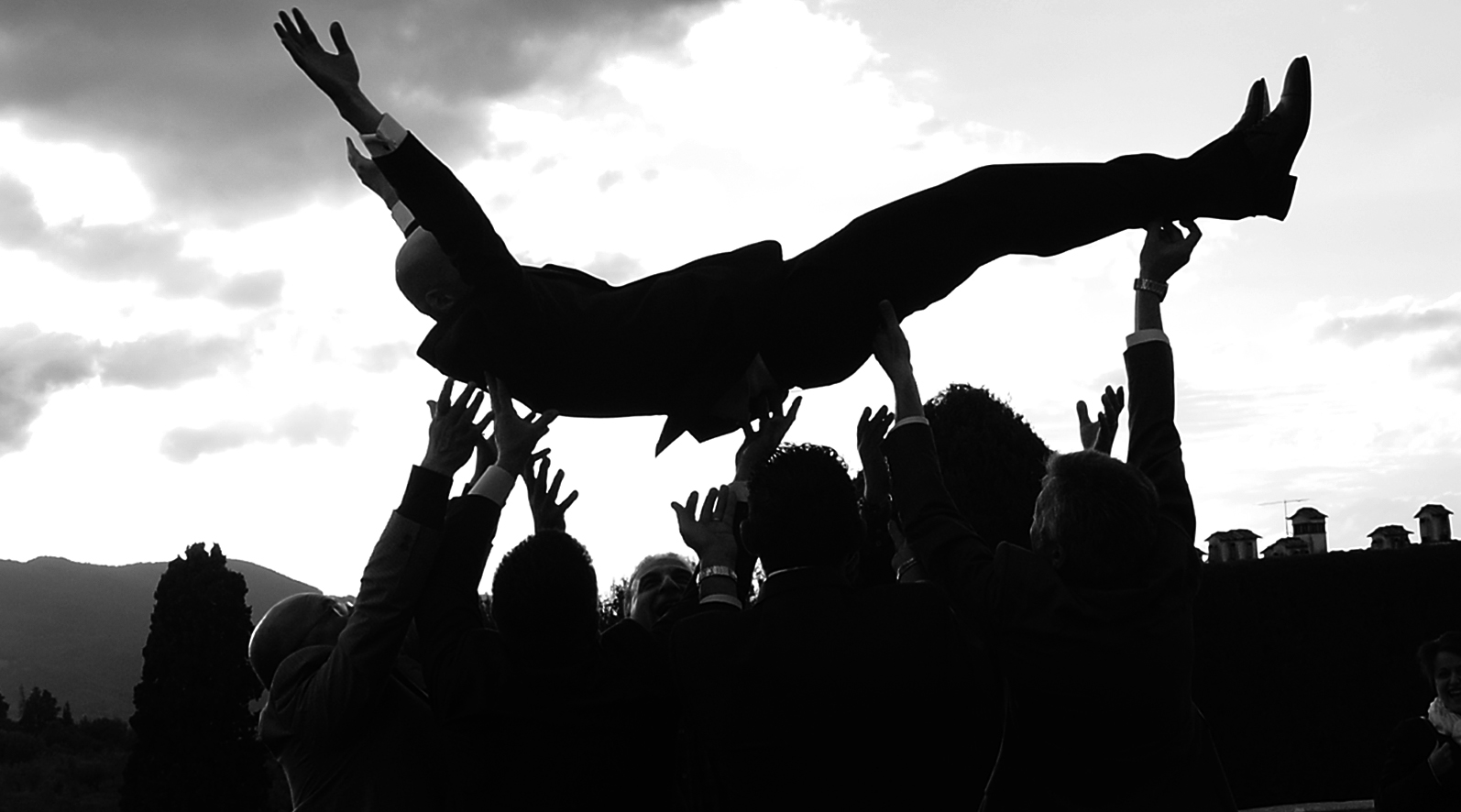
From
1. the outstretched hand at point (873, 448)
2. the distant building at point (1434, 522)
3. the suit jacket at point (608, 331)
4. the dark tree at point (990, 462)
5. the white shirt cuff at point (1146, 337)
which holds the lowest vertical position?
the outstretched hand at point (873, 448)

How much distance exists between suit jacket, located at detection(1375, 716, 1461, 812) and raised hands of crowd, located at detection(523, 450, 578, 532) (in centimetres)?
364

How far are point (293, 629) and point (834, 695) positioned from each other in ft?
4.90

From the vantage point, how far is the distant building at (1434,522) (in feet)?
82.6

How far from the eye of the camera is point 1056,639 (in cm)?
245

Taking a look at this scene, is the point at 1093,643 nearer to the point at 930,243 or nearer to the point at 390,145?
the point at 930,243

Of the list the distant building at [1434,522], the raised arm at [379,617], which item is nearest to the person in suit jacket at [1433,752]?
the raised arm at [379,617]

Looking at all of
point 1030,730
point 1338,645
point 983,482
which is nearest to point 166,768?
point 983,482

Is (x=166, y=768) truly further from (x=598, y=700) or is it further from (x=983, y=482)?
(x=598, y=700)

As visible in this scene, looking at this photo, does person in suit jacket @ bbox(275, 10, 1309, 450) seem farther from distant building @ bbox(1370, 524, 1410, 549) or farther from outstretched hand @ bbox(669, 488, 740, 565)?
distant building @ bbox(1370, 524, 1410, 549)

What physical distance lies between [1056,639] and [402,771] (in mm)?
1561

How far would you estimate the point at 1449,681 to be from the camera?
16.7 ft

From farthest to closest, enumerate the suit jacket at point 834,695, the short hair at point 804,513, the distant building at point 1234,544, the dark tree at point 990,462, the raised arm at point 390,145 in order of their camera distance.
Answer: the distant building at point 1234,544 < the dark tree at point 990,462 < the raised arm at point 390,145 < the short hair at point 804,513 < the suit jacket at point 834,695

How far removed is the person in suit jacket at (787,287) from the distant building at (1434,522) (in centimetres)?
2499

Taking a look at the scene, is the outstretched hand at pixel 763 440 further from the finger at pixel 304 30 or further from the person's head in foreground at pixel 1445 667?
the person's head in foreground at pixel 1445 667
